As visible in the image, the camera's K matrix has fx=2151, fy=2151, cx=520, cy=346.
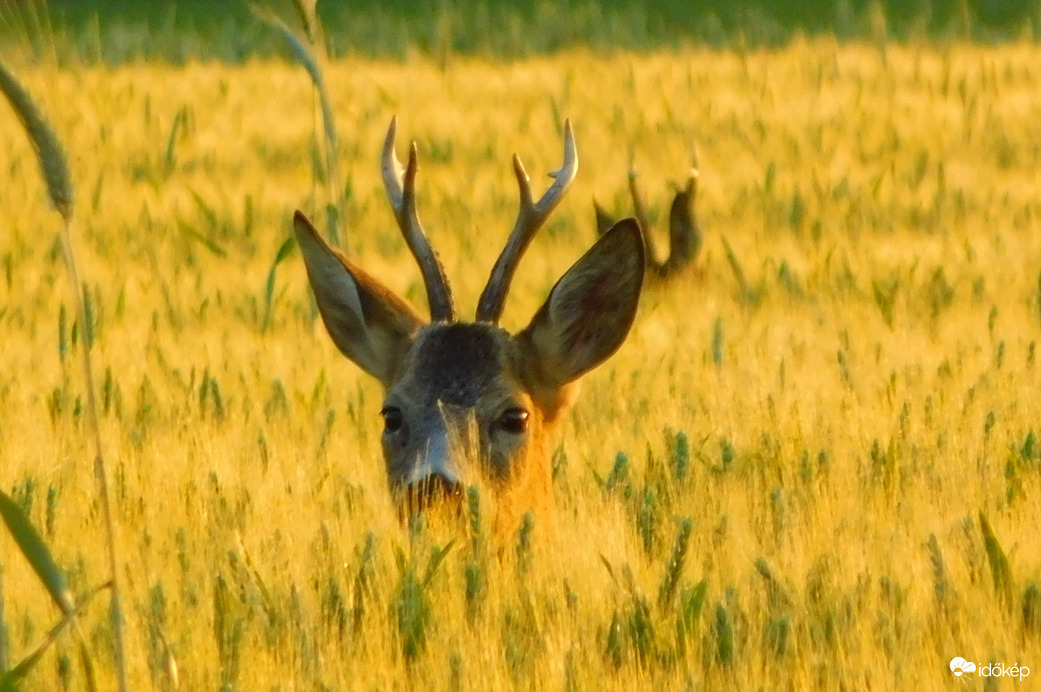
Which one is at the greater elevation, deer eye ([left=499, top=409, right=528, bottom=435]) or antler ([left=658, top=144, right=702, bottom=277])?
antler ([left=658, top=144, right=702, bottom=277])

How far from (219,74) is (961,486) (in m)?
10.7

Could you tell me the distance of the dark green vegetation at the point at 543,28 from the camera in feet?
60.0

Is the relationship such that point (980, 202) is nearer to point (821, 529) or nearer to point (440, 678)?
Result: point (821, 529)

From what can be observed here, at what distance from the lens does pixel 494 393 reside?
19.6 ft

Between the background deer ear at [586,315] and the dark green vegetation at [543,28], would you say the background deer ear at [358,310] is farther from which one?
the dark green vegetation at [543,28]

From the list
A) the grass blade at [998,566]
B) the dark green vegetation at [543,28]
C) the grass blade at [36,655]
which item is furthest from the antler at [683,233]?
the grass blade at [36,655]

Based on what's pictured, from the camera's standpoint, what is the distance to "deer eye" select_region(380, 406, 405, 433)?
6016mm

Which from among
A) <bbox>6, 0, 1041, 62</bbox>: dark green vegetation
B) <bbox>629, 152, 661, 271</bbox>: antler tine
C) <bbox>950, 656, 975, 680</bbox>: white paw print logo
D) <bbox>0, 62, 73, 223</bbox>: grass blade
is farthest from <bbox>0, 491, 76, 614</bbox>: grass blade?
<bbox>6, 0, 1041, 62</bbox>: dark green vegetation

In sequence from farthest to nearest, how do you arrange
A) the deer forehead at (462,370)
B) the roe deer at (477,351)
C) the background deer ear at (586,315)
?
the background deer ear at (586,315)
the deer forehead at (462,370)
the roe deer at (477,351)

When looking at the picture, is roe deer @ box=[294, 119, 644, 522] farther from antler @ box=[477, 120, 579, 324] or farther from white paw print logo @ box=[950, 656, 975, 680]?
white paw print logo @ box=[950, 656, 975, 680]

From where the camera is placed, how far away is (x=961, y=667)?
182 inches

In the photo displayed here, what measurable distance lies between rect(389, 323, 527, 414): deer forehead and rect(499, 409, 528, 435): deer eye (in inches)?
1.5

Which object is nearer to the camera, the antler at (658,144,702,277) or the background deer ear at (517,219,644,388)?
the background deer ear at (517,219,644,388)

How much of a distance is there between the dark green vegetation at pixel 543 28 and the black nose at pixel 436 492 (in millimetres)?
8409
